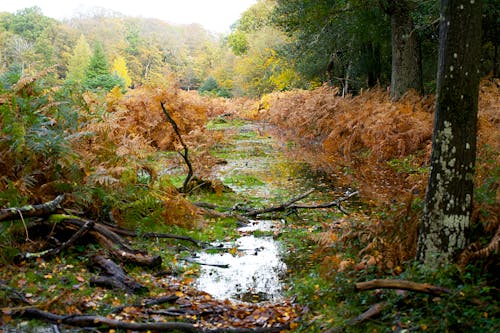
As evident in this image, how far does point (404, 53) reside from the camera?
57.2ft

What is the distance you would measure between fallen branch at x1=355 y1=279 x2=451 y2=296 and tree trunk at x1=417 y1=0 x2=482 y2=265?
0.44 m

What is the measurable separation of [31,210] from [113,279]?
1231 millimetres

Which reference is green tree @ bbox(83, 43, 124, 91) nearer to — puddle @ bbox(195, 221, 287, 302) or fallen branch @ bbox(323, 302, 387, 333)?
puddle @ bbox(195, 221, 287, 302)

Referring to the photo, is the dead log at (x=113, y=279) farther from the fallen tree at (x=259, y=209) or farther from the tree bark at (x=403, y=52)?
the tree bark at (x=403, y=52)

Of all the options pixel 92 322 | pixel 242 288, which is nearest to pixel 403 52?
pixel 242 288

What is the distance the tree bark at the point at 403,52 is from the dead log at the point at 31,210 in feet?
45.6

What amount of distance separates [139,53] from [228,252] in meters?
95.1

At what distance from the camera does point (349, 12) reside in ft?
59.8

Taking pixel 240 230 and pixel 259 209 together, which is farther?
pixel 259 209

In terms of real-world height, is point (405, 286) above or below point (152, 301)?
above

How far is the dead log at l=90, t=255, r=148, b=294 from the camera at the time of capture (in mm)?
5270

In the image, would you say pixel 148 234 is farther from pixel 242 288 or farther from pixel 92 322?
pixel 92 322

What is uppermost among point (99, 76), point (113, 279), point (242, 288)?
point (99, 76)

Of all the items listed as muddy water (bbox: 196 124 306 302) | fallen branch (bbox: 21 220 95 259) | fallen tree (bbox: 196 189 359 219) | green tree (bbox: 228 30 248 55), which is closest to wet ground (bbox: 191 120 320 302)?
muddy water (bbox: 196 124 306 302)
